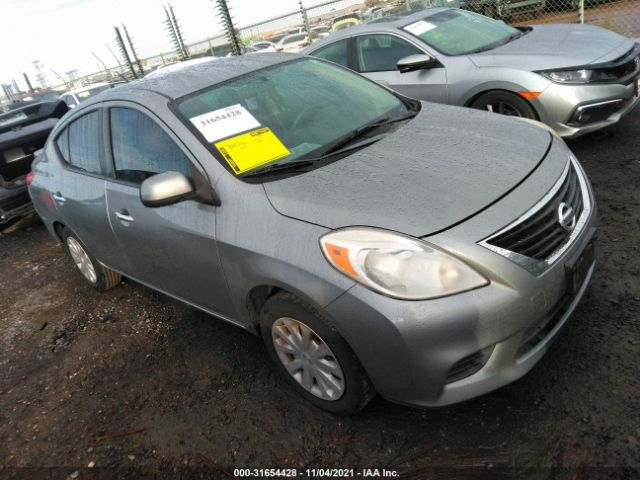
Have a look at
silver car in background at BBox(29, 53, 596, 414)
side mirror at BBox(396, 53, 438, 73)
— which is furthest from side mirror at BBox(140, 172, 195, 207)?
side mirror at BBox(396, 53, 438, 73)

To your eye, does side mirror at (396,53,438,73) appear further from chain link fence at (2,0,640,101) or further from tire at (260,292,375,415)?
chain link fence at (2,0,640,101)

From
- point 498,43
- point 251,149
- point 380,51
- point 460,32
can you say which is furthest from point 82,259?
point 498,43

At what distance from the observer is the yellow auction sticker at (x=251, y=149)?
247cm

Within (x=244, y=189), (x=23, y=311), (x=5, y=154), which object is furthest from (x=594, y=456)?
(x=5, y=154)

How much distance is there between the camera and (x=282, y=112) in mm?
2807

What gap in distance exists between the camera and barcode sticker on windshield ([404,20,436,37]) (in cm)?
539

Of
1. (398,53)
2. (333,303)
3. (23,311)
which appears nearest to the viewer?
(333,303)

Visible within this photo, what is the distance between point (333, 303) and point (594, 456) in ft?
3.85

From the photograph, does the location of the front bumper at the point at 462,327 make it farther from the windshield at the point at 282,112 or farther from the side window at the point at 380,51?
the side window at the point at 380,51

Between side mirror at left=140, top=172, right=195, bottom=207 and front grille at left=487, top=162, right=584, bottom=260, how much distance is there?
1.44 m

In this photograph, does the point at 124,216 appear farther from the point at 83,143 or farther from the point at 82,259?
the point at 82,259

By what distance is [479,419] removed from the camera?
221cm

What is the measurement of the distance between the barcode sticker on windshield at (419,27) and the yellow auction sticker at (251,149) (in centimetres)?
348

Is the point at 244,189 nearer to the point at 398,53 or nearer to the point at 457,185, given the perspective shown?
the point at 457,185
